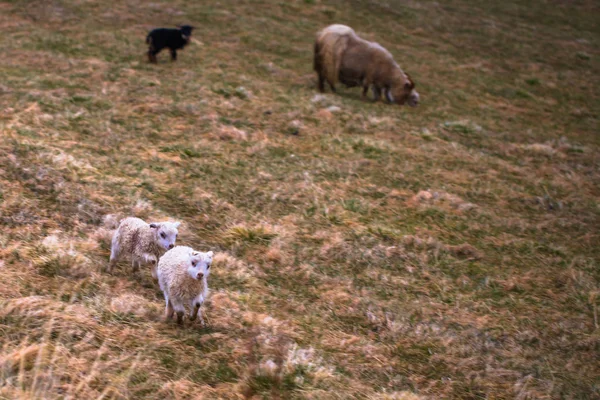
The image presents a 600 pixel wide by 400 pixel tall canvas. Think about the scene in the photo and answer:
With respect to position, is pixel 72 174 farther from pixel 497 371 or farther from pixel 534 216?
pixel 534 216

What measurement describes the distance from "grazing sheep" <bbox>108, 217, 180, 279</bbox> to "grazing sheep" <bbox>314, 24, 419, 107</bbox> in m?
10.4

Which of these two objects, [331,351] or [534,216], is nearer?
[331,351]

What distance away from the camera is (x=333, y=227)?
28.1 ft

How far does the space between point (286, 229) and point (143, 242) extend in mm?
2603

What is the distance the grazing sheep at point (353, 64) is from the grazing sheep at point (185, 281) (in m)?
11.0

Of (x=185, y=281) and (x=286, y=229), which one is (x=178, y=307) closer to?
(x=185, y=281)

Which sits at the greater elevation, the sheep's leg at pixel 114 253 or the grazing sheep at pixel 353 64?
the grazing sheep at pixel 353 64

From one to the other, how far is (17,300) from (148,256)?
139cm

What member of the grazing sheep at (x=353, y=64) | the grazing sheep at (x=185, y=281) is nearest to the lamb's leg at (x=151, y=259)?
the grazing sheep at (x=185, y=281)

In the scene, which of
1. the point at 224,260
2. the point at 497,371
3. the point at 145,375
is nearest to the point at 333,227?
the point at 224,260

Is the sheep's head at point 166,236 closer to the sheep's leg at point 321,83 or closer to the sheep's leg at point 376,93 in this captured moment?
the sheep's leg at point 321,83

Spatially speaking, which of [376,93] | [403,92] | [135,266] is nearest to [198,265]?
[135,266]

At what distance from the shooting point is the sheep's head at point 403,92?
15.8 metres

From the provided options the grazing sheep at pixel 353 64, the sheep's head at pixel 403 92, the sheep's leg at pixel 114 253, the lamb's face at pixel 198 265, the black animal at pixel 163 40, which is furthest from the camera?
the black animal at pixel 163 40
